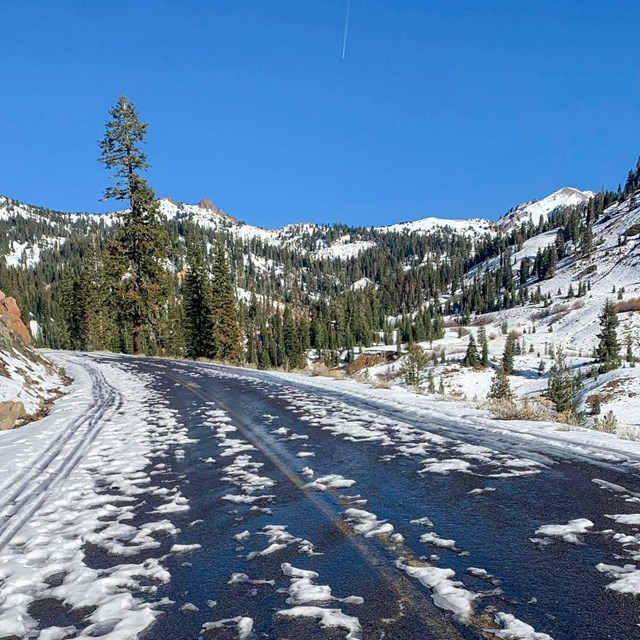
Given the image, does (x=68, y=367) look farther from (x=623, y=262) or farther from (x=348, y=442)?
(x=623, y=262)

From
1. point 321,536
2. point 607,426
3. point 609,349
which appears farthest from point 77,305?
point 609,349

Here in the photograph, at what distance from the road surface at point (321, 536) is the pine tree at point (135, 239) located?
27244 millimetres

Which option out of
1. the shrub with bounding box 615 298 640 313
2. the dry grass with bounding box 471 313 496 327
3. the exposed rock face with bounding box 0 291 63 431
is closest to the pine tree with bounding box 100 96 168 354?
the exposed rock face with bounding box 0 291 63 431

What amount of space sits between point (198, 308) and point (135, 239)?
1274cm

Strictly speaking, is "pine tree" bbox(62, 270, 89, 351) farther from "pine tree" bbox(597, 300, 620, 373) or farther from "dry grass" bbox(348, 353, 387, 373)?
"pine tree" bbox(597, 300, 620, 373)

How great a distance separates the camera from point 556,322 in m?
124

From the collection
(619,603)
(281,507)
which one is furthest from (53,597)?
(619,603)

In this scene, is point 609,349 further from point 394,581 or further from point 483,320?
point 394,581

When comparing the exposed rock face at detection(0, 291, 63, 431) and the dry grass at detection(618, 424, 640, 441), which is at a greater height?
the exposed rock face at detection(0, 291, 63, 431)

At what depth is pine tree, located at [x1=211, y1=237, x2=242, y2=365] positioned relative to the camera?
45.0 m

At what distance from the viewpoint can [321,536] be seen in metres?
4.31

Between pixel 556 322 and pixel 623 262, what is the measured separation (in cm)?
4479

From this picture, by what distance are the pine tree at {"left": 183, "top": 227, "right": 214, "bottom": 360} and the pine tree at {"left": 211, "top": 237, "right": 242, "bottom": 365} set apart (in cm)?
56

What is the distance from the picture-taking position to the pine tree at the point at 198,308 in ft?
149
